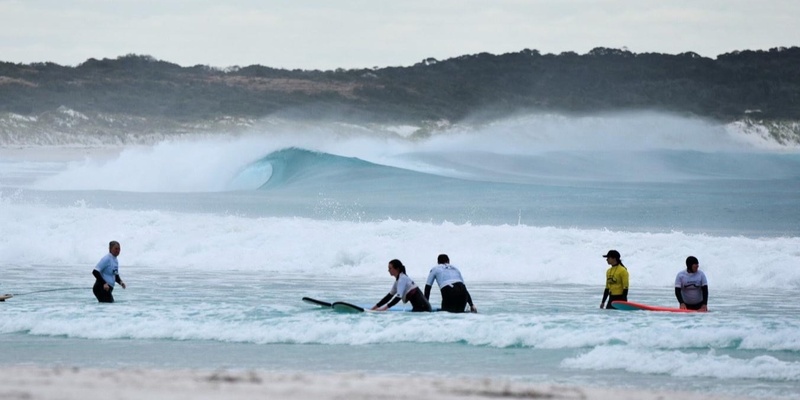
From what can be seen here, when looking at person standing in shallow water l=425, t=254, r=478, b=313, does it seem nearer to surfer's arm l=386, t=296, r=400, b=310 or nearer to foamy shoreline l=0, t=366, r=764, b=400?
surfer's arm l=386, t=296, r=400, b=310

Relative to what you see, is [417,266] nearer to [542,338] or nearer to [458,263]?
[458,263]

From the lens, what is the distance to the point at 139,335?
13.7m

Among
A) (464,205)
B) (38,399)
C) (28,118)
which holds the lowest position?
(38,399)

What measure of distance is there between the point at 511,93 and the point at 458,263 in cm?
9696

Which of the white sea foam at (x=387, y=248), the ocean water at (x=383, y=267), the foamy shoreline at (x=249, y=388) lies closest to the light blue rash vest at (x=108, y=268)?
the ocean water at (x=383, y=267)

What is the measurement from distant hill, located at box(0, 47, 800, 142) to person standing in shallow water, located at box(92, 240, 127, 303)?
296 feet

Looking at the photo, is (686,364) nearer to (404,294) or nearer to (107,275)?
(404,294)

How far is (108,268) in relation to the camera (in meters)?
15.6

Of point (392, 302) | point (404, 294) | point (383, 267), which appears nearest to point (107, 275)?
point (392, 302)

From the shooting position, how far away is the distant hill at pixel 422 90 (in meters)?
109

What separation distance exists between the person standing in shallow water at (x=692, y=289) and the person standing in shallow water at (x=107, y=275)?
6824mm

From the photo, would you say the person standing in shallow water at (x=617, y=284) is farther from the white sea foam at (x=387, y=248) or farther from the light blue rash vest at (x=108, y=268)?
the white sea foam at (x=387, y=248)

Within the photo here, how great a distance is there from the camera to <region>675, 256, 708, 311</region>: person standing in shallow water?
14773 mm

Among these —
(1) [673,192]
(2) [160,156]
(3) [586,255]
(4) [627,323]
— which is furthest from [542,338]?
(2) [160,156]
